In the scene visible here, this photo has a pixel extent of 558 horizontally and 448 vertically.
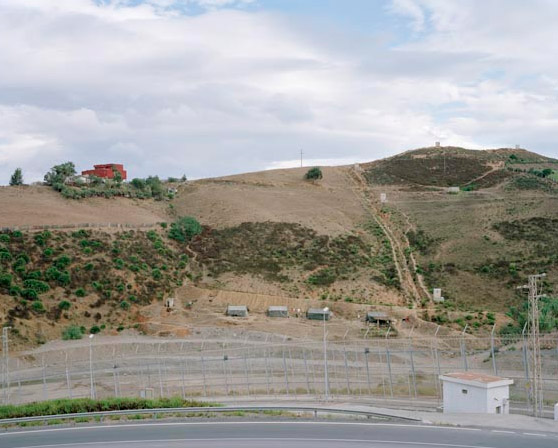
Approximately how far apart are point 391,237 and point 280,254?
1646 cm

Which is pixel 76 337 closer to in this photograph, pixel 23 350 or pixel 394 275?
pixel 23 350

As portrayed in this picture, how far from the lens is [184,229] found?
83.9 m

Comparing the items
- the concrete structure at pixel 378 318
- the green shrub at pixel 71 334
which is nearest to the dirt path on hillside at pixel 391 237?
the concrete structure at pixel 378 318

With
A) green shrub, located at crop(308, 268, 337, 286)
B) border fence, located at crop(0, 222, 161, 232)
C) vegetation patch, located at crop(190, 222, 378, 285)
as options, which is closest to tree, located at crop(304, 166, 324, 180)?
vegetation patch, located at crop(190, 222, 378, 285)

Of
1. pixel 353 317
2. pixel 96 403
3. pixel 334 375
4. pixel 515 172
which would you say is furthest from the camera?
pixel 515 172

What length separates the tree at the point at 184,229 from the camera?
82.4 metres

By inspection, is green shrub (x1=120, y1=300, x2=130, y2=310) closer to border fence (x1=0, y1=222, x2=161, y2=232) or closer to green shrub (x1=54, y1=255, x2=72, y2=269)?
green shrub (x1=54, y1=255, x2=72, y2=269)

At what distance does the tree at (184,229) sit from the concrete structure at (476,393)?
55066 millimetres

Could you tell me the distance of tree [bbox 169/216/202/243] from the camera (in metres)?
82.4

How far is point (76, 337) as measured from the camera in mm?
56562

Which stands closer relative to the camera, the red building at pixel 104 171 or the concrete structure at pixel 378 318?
the concrete structure at pixel 378 318

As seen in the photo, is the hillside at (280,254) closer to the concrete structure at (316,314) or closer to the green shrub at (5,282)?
the green shrub at (5,282)

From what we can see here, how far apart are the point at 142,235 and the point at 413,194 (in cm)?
4346

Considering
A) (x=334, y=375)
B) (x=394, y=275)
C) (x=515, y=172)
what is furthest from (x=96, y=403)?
(x=515, y=172)
